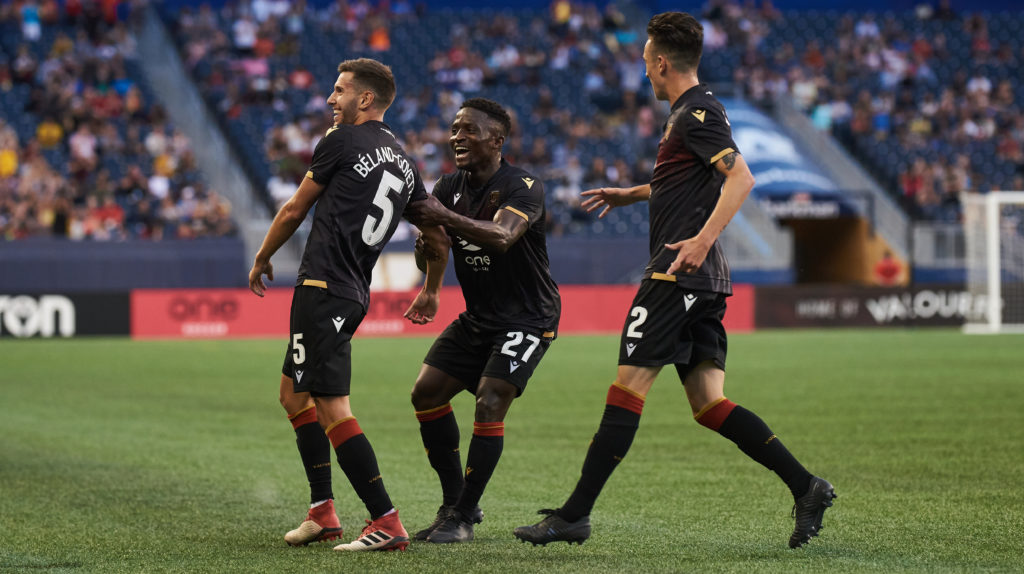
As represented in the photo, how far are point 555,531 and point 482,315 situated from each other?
1.33 meters

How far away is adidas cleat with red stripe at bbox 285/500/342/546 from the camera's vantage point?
19.2 feet

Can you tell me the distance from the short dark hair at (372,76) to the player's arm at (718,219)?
4.92 ft

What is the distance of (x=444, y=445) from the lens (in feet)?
21.0

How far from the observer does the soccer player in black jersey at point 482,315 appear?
6.06 metres

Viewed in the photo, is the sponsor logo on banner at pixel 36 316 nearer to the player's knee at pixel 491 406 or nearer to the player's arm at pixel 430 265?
the player's arm at pixel 430 265

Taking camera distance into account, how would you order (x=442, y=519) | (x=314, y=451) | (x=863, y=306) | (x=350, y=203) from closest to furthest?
(x=350, y=203), (x=314, y=451), (x=442, y=519), (x=863, y=306)

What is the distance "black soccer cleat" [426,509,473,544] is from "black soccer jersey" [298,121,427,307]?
111cm

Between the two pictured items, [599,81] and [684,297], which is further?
[599,81]

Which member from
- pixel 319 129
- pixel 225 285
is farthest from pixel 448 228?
pixel 319 129

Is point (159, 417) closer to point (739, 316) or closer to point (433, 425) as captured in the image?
point (433, 425)

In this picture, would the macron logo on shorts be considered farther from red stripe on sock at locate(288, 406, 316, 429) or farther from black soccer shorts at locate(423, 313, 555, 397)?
red stripe on sock at locate(288, 406, 316, 429)

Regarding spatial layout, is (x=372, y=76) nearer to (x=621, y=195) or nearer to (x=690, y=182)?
(x=621, y=195)

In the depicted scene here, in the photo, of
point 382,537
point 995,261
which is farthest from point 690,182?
point 995,261

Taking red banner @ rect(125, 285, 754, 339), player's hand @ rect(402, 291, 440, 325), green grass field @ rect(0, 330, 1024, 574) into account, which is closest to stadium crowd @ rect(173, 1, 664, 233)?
red banner @ rect(125, 285, 754, 339)
